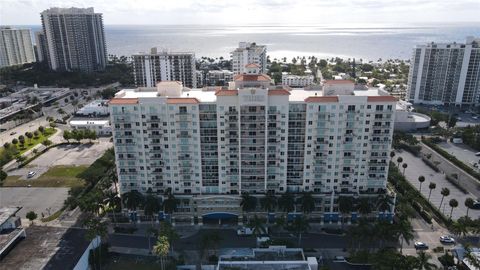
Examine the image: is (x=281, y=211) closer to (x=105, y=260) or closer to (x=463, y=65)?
(x=105, y=260)

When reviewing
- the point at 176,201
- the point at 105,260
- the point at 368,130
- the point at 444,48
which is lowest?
the point at 105,260

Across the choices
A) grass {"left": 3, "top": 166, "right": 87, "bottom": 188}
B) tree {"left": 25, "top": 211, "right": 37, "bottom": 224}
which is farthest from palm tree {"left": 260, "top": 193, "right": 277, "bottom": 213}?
grass {"left": 3, "top": 166, "right": 87, "bottom": 188}

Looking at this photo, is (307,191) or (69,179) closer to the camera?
(307,191)

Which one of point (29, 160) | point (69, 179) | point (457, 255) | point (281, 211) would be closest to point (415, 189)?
point (457, 255)

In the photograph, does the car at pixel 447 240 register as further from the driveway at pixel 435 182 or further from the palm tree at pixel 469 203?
the palm tree at pixel 469 203

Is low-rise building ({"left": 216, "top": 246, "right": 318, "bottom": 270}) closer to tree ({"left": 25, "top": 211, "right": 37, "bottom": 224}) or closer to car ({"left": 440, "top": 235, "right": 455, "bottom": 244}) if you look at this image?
car ({"left": 440, "top": 235, "right": 455, "bottom": 244})

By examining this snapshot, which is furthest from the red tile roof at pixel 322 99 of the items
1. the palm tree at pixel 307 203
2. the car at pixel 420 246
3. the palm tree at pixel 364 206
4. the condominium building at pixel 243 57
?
the condominium building at pixel 243 57

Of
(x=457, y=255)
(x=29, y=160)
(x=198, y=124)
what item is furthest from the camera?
(x=29, y=160)
